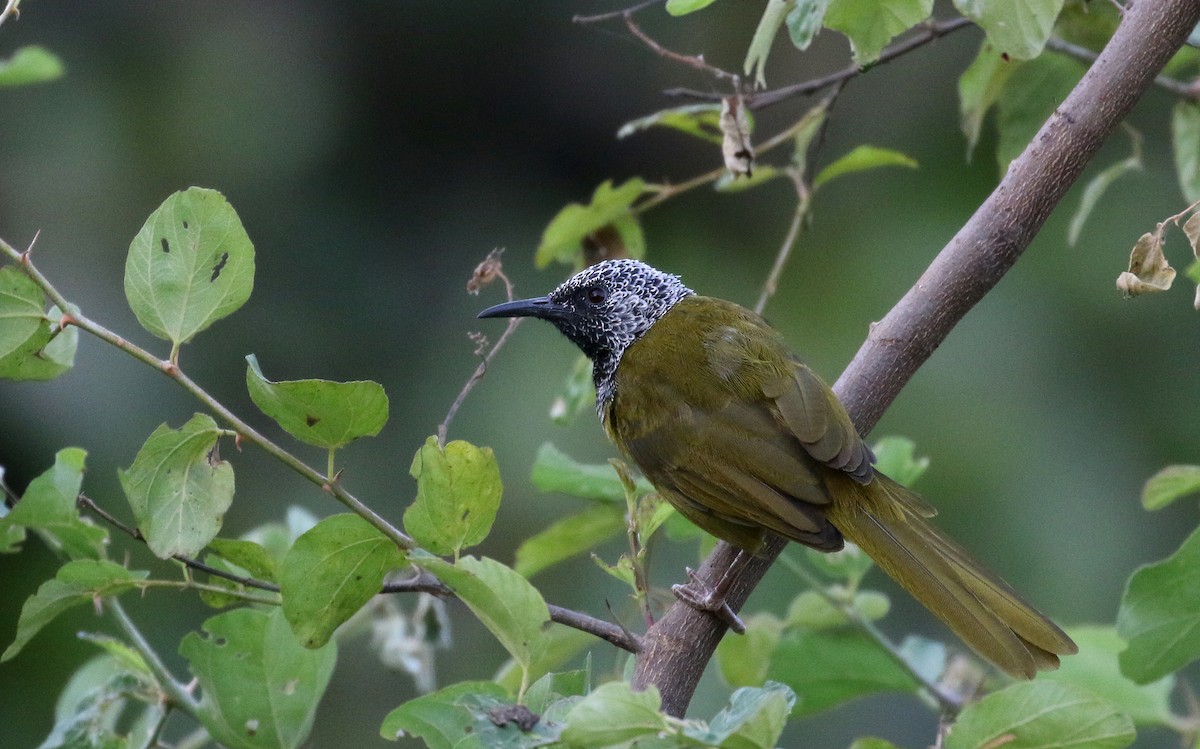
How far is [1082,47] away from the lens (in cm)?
304

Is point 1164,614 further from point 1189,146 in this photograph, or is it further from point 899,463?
point 1189,146

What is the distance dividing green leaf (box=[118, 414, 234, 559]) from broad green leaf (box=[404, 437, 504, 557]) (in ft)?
1.02

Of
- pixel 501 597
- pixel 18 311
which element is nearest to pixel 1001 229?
pixel 501 597

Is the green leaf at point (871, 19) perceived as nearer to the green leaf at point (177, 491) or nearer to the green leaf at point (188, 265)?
the green leaf at point (188, 265)

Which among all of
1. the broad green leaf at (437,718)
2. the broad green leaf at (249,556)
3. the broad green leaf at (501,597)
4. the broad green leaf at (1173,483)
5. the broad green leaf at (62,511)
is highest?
the broad green leaf at (1173,483)

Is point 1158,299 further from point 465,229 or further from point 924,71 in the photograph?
point 465,229

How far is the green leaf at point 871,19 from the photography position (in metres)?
2.02

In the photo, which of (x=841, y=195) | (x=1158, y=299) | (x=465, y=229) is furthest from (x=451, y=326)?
(x=1158, y=299)

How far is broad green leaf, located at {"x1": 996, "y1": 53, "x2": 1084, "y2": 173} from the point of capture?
295 cm

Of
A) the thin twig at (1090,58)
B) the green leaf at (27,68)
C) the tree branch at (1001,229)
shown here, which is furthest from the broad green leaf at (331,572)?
the thin twig at (1090,58)

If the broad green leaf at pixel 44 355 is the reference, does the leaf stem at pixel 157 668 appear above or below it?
below

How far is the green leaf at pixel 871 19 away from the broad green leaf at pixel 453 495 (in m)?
0.90

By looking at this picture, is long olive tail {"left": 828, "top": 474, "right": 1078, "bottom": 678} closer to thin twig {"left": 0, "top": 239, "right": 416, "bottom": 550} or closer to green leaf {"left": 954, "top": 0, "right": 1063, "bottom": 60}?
green leaf {"left": 954, "top": 0, "right": 1063, "bottom": 60}

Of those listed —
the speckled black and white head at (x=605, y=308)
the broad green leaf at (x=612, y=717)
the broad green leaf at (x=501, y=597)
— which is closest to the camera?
the broad green leaf at (x=612, y=717)
